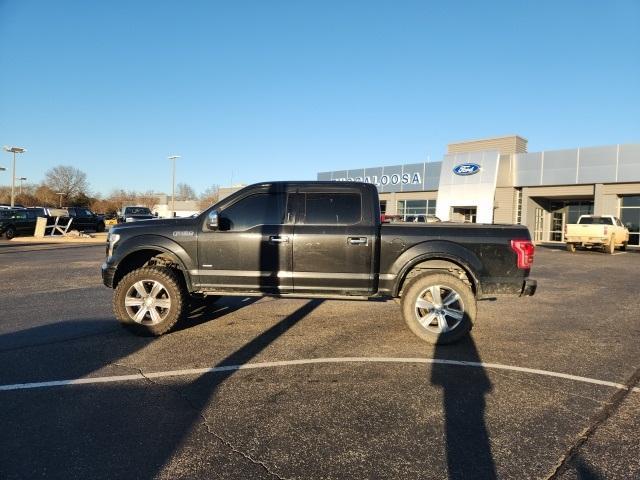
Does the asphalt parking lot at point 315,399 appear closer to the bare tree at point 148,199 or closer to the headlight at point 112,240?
the headlight at point 112,240

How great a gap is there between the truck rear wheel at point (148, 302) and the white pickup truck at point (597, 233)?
75.2ft

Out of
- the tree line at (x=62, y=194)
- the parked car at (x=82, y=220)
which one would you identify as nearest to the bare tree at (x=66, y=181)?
the tree line at (x=62, y=194)

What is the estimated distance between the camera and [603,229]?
22.3m

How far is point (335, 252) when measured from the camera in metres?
5.77

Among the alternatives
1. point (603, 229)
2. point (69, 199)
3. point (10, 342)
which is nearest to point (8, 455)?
point (10, 342)

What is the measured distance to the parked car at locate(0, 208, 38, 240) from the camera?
88.3 ft

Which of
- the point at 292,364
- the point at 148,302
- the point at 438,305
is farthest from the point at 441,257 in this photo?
the point at 148,302

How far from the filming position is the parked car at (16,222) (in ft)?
88.3

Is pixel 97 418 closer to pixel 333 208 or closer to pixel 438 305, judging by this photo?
pixel 333 208

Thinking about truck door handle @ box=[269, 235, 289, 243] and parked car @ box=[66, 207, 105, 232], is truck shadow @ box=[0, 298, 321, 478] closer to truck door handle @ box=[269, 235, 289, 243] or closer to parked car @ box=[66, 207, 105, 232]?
truck door handle @ box=[269, 235, 289, 243]

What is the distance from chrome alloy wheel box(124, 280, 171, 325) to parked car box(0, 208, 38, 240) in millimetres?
26505

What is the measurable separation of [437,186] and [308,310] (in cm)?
3247

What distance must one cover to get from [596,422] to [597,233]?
22411 mm

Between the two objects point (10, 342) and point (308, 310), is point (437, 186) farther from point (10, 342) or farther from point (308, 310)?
point (10, 342)
